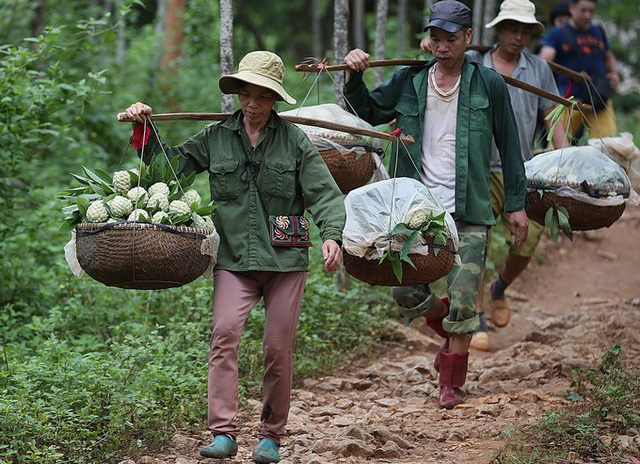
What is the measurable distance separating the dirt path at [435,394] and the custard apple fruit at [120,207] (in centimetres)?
144

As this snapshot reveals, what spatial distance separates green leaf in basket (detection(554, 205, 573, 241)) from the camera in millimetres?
6152

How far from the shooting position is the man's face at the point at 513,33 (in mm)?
7023

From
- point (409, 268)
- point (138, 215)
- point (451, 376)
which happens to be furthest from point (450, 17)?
point (138, 215)

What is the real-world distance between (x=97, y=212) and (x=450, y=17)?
2.60 metres

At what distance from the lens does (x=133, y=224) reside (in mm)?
4270

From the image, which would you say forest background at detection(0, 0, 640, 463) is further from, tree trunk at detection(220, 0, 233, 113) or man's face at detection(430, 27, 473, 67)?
man's face at detection(430, 27, 473, 67)

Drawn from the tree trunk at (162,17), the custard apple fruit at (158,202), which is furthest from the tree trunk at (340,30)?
the tree trunk at (162,17)

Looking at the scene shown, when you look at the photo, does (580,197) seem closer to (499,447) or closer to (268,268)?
(499,447)

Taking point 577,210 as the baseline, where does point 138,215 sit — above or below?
above

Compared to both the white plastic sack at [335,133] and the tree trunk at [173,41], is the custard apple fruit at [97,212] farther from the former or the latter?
the tree trunk at [173,41]

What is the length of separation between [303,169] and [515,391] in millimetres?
2663

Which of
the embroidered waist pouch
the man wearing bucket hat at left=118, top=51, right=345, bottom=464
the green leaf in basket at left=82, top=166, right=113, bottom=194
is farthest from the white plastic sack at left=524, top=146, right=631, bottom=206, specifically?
the green leaf in basket at left=82, top=166, right=113, bottom=194

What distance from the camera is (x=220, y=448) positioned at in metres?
4.62

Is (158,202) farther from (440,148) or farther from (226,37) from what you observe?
(226,37)
